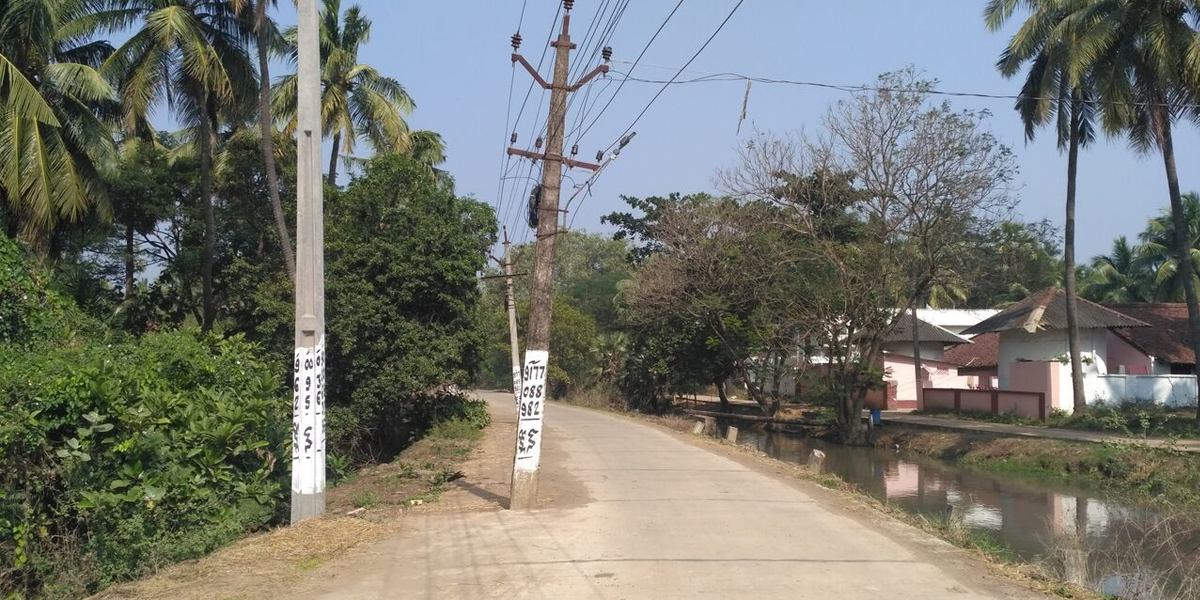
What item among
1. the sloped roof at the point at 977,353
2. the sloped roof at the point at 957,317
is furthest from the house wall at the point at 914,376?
the sloped roof at the point at 957,317

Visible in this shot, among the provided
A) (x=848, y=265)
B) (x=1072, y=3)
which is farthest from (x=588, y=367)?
(x=1072, y=3)

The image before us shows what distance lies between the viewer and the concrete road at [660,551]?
847 centimetres

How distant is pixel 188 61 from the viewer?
78.3ft

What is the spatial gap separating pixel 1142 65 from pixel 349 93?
2430cm

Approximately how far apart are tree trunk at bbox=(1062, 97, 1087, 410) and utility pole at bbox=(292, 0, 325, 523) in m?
27.7

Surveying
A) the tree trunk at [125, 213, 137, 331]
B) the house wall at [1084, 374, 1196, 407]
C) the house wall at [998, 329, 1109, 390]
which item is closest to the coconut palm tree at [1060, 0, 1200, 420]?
the house wall at [1084, 374, 1196, 407]

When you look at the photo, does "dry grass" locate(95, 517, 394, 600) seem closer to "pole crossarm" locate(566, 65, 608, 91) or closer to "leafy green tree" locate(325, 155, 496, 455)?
"pole crossarm" locate(566, 65, 608, 91)

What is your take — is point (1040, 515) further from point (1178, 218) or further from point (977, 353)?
point (977, 353)

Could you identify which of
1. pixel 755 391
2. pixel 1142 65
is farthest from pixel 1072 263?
pixel 755 391

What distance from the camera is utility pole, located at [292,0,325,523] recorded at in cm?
1136

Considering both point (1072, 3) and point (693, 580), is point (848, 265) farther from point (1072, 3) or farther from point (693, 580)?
point (693, 580)

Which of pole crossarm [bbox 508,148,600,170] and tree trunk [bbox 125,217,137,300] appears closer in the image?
pole crossarm [bbox 508,148,600,170]

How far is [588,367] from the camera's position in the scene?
5381 centimetres

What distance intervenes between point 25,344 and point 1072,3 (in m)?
30.5
